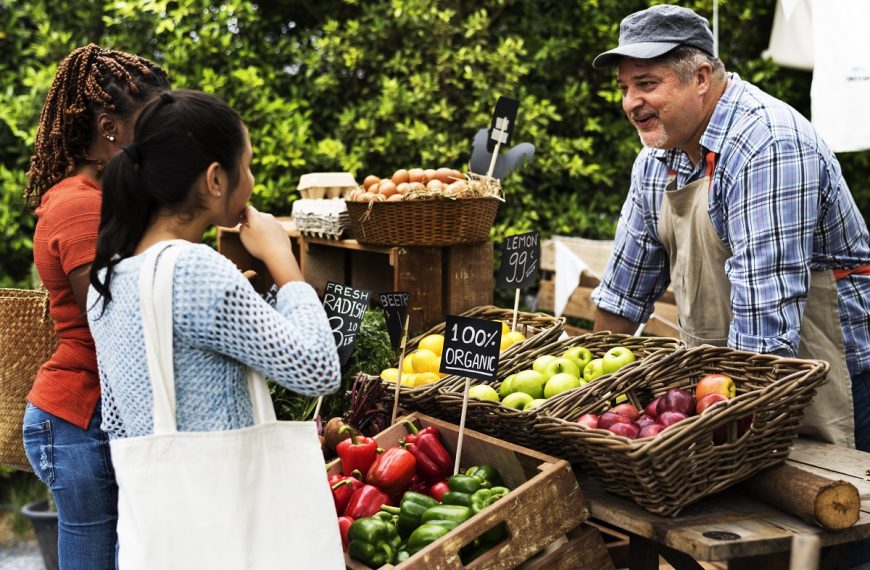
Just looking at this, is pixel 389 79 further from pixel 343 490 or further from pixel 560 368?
pixel 343 490

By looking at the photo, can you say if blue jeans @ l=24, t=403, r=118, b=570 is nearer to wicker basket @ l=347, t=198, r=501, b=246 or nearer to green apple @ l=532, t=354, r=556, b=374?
green apple @ l=532, t=354, r=556, b=374

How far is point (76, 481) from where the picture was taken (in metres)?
2.16

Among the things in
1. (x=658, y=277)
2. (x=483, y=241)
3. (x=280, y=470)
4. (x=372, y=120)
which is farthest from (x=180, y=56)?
(x=280, y=470)

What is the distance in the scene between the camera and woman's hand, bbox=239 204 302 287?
1871 millimetres

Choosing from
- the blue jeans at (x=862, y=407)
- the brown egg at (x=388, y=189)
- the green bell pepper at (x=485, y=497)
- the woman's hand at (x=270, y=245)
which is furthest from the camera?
the brown egg at (x=388, y=189)

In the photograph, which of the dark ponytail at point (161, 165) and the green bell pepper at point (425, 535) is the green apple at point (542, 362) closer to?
the green bell pepper at point (425, 535)

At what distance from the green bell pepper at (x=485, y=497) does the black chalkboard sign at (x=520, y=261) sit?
0.94 m

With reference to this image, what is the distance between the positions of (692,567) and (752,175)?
→ 1078 mm

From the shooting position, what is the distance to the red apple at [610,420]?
2.10 m

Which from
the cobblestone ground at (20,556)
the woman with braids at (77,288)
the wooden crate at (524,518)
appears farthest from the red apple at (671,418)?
the cobblestone ground at (20,556)

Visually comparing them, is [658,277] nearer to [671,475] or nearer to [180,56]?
[671,475]

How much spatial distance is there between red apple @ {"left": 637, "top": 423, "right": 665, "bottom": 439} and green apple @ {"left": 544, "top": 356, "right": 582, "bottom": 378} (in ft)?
1.79

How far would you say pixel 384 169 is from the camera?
5594 millimetres


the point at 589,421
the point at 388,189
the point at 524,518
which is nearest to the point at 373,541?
the point at 524,518
